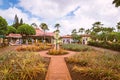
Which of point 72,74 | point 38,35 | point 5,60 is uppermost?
point 38,35

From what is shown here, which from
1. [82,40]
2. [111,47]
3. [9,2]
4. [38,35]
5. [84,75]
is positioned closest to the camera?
[84,75]

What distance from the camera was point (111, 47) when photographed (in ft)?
79.7

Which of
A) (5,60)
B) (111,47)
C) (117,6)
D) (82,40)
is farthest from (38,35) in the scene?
(5,60)

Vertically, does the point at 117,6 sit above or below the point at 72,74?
above

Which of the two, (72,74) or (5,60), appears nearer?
A: (72,74)

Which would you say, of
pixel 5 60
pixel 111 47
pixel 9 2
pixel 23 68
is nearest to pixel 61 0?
pixel 9 2

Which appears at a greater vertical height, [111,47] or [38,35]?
[38,35]

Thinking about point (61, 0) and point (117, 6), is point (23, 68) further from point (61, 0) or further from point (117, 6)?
point (117, 6)

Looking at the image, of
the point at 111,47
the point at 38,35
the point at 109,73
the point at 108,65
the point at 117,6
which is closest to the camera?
the point at 109,73

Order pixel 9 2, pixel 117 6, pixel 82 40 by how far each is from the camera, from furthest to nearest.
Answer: pixel 82 40 → pixel 117 6 → pixel 9 2

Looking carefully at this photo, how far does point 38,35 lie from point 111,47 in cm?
2518

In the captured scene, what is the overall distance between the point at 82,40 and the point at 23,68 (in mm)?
44658

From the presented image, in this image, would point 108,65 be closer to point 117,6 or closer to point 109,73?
point 109,73

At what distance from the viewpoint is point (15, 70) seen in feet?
20.9
